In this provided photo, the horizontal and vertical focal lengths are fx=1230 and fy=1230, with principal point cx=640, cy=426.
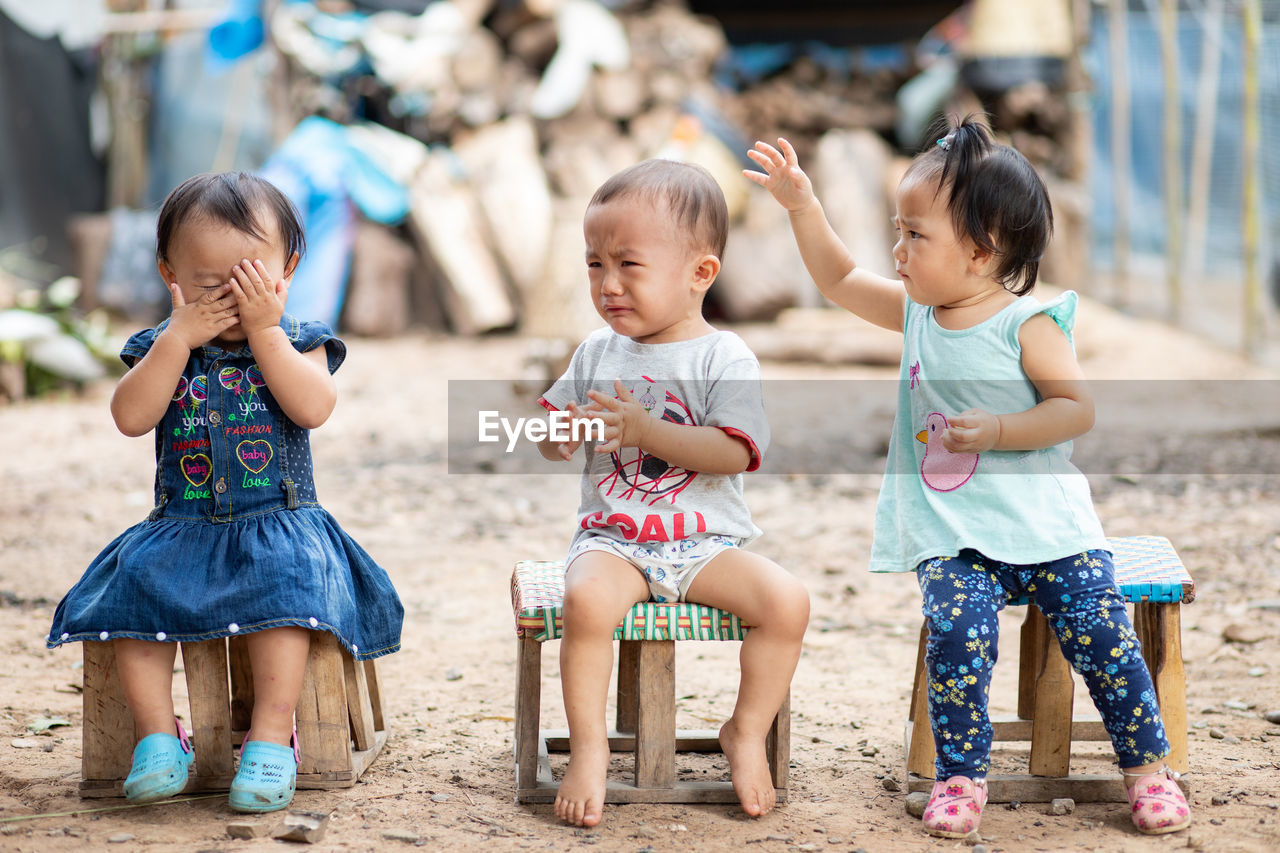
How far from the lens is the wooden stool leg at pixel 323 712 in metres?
2.46

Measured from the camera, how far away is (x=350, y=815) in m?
2.38

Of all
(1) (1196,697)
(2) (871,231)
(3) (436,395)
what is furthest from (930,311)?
(2) (871,231)

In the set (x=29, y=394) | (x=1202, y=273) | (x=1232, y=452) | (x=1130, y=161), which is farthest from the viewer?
(x=1130, y=161)

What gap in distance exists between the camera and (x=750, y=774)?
2.40 m

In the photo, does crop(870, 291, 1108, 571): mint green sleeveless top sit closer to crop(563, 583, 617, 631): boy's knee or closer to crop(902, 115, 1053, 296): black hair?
crop(902, 115, 1053, 296): black hair

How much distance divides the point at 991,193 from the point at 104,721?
204 cm

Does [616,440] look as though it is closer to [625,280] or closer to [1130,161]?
[625,280]

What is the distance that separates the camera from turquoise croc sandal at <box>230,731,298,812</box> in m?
2.32

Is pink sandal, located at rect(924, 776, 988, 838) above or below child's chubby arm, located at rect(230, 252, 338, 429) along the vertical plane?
below

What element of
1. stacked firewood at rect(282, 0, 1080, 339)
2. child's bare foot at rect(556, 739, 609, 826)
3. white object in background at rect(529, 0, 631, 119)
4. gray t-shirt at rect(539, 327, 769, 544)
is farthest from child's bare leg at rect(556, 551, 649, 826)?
white object in background at rect(529, 0, 631, 119)

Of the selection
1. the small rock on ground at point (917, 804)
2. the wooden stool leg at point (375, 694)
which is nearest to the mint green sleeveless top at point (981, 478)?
the small rock on ground at point (917, 804)

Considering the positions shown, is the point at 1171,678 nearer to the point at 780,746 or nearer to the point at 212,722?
the point at 780,746

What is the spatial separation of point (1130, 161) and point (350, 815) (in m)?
12.4

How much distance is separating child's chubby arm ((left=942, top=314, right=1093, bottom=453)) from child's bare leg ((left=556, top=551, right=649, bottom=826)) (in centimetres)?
70
